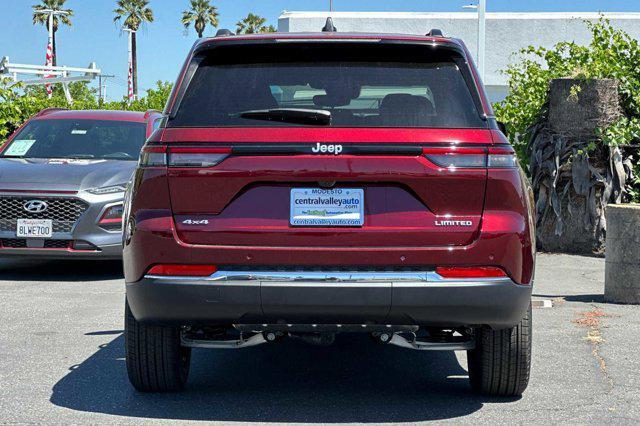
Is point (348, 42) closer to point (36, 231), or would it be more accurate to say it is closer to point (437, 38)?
point (437, 38)

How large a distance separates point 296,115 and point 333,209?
48 centimetres

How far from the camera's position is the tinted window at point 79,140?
11602mm

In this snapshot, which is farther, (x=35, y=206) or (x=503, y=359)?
(x=35, y=206)

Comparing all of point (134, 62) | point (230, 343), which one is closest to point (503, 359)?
point (230, 343)

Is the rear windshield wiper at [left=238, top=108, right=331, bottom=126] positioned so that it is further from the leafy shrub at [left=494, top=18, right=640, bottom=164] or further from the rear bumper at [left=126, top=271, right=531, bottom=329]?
the leafy shrub at [left=494, top=18, right=640, bottom=164]

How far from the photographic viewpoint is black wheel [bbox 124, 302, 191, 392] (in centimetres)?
548

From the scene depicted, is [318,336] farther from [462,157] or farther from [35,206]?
[35,206]

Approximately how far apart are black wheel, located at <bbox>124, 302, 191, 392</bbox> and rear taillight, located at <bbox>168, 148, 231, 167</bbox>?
0.92 m

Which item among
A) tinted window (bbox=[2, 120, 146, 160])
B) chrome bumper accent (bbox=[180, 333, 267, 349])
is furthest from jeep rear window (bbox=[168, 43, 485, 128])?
tinted window (bbox=[2, 120, 146, 160])

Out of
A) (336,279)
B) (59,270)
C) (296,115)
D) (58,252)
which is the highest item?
(296,115)

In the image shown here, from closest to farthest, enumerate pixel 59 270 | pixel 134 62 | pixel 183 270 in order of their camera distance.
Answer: pixel 183 270 < pixel 59 270 < pixel 134 62

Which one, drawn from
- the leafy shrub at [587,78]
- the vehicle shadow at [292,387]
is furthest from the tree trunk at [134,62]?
the vehicle shadow at [292,387]

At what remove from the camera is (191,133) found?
5.03 m

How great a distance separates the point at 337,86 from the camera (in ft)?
17.0
